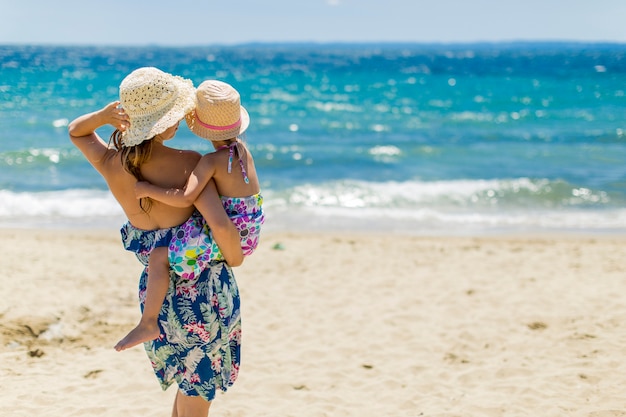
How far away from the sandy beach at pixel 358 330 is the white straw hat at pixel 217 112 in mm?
2375

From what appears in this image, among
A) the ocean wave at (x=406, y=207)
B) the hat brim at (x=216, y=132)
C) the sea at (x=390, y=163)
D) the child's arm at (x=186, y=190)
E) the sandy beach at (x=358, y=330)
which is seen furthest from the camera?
the sea at (x=390, y=163)

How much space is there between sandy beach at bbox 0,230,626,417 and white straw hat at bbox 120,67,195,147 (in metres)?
2.39

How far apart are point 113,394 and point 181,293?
7.28ft

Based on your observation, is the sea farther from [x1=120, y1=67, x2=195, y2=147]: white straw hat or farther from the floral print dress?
the floral print dress

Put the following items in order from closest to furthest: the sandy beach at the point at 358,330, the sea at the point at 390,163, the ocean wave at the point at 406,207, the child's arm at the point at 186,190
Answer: the child's arm at the point at 186,190 < the sandy beach at the point at 358,330 < the ocean wave at the point at 406,207 < the sea at the point at 390,163

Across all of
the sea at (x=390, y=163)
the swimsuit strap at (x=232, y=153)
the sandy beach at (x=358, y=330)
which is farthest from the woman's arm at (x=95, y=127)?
the sea at (x=390, y=163)

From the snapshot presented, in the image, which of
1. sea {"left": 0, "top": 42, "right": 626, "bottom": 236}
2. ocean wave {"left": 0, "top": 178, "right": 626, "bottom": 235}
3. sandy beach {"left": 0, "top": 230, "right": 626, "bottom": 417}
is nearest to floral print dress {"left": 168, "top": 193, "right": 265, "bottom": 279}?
sandy beach {"left": 0, "top": 230, "right": 626, "bottom": 417}

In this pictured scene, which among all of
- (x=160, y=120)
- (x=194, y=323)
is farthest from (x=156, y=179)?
(x=194, y=323)

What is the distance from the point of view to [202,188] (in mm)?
2340

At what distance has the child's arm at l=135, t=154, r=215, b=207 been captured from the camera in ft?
7.63

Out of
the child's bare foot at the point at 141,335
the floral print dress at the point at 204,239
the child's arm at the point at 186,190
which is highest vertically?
the child's arm at the point at 186,190

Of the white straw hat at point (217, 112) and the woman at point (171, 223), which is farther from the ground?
the white straw hat at point (217, 112)

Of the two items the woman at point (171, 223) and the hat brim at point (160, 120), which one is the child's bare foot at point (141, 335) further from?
the hat brim at point (160, 120)

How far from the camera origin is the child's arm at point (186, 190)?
232cm
